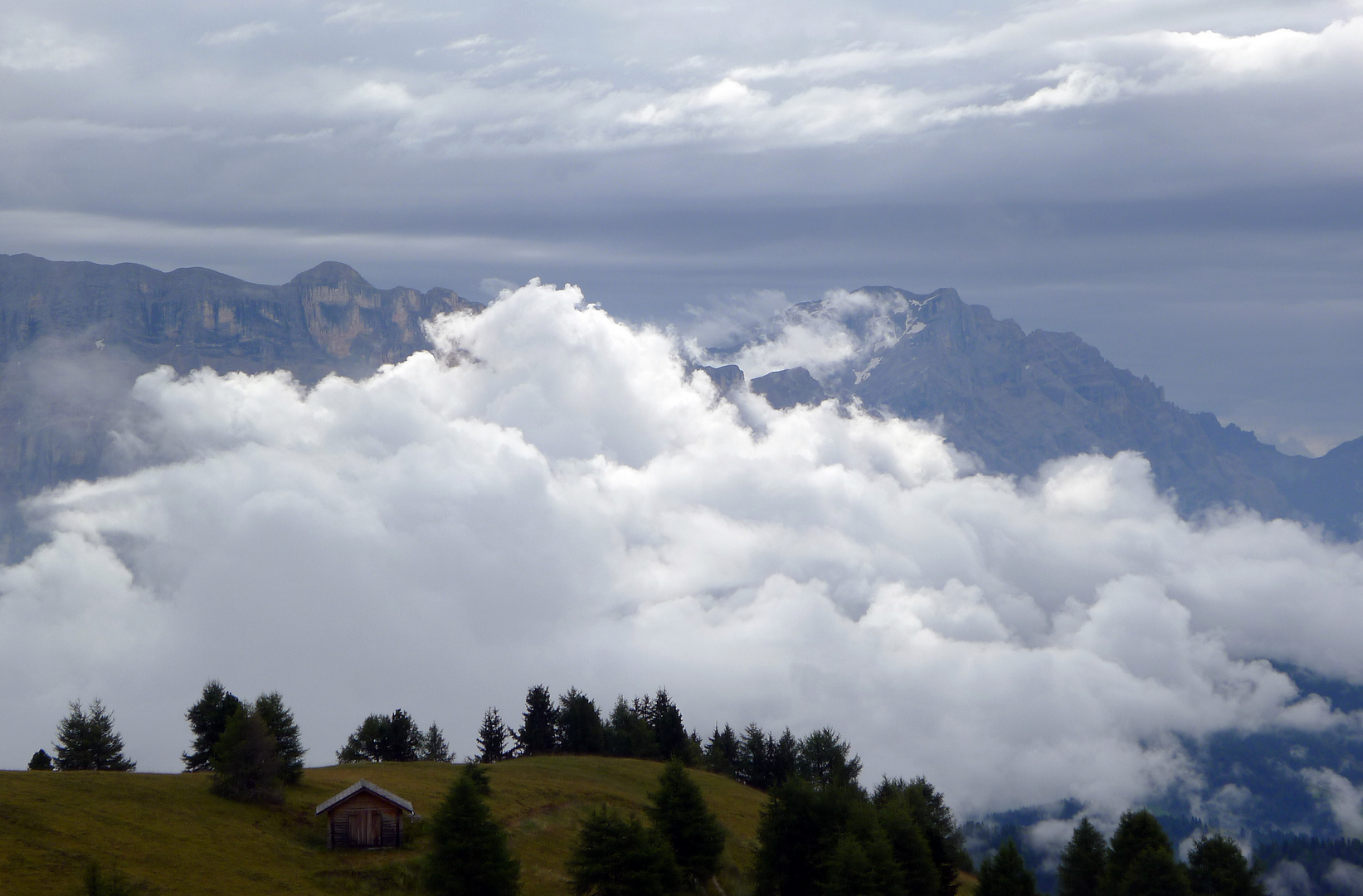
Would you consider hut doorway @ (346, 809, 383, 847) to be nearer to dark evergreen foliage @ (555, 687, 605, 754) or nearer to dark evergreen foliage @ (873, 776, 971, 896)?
dark evergreen foliage @ (873, 776, 971, 896)

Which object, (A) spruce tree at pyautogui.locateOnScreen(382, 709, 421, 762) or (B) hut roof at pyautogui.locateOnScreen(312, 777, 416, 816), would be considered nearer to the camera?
(B) hut roof at pyautogui.locateOnScreen(312, 777, 416, 816)

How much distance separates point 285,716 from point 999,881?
4715cm

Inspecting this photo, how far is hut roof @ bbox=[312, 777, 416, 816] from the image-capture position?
64750 mm

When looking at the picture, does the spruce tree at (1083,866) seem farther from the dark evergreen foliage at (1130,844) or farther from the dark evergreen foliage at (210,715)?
the dark evergreen foliage at (210,715)

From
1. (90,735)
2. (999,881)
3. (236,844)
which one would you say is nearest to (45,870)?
(236,844)

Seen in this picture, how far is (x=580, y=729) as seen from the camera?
115312mm

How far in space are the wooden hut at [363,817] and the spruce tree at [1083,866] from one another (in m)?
51.2

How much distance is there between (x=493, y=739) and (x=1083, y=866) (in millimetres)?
58497

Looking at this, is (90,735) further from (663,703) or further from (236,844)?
(663,703)

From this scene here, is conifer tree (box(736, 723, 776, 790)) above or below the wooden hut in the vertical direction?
above

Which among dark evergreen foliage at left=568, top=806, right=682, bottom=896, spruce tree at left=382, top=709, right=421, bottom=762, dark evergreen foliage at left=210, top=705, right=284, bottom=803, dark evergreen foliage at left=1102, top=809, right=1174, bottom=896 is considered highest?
spruce tree at left=382, top=709, right=421, bottom=762

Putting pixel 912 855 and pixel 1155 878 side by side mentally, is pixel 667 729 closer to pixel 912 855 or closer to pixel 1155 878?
pixel 912 855

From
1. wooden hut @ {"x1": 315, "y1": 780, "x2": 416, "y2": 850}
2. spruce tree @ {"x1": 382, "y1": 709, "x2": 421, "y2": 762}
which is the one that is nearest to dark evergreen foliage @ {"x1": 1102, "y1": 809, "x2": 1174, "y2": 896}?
wooden hut @ {"x1": 315, "y1": 780, "x2": 416, "y2": 850}

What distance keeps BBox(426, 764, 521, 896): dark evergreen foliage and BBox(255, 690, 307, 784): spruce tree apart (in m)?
18.8
